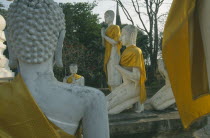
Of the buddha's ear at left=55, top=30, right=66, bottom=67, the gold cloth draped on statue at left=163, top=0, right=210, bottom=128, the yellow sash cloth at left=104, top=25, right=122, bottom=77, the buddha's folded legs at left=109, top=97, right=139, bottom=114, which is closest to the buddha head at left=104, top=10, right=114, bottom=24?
the yellow sash cloth at left=104, top=25, right=122, bottom=77

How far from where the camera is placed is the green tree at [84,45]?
17438mm

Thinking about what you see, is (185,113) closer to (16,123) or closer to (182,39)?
(182,39)

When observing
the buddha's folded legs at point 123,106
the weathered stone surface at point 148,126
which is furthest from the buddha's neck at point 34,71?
the buddha's folded legs at point 123,106

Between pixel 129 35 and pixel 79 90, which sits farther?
pixel 129 35

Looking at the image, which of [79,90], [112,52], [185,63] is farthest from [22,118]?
[112,52]

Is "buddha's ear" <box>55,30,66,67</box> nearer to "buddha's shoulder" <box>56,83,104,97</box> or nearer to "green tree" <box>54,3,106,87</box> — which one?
"buddha's shoulder" <box>56,83,104,97</box>

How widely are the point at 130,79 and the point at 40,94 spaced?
198 inches

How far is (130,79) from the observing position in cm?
623

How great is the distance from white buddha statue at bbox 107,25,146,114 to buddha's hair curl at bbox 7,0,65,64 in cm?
484

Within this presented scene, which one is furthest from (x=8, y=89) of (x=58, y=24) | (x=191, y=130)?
(x=191, y=130)

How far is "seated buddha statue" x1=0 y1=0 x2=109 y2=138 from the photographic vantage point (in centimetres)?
123

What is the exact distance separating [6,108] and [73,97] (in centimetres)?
30

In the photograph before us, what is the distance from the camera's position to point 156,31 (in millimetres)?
18062

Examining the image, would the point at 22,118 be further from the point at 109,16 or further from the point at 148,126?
the point at 109,16
